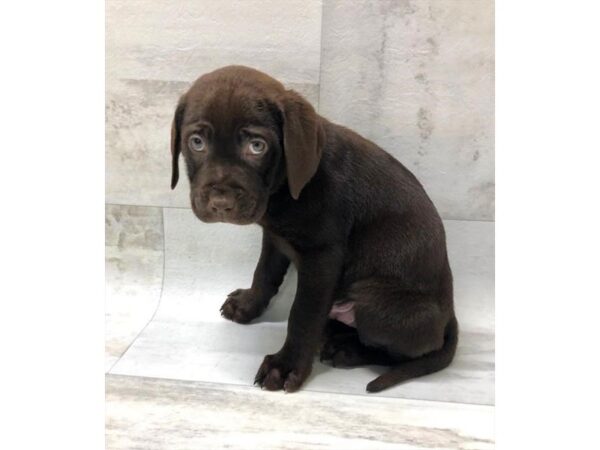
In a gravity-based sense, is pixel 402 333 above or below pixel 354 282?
below

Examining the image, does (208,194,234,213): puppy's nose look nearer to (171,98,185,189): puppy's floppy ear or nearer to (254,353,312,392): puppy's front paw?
(171,98,185,189): puppy's floppy ear

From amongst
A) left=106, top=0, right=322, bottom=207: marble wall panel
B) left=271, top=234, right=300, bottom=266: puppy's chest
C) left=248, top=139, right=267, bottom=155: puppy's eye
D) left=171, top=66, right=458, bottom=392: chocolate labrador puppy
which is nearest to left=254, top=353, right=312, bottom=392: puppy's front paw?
left=171, top=66, right=458, bottom=392: chocolate labrador puppy

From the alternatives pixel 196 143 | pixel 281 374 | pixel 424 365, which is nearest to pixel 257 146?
pixel 196 143

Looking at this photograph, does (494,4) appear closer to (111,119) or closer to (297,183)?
(297,183)

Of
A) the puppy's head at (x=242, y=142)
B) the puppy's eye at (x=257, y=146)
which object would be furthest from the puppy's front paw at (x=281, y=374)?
the puppy's eye at (x=257, y=146)

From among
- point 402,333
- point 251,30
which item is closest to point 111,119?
point 251,30

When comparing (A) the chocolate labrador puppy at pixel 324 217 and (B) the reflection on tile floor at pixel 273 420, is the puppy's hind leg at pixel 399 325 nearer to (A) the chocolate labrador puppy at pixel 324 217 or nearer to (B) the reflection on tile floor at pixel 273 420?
(A) the chocolate labrador puppy at pixel 324 217

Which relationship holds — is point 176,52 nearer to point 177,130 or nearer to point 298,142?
point 177,130

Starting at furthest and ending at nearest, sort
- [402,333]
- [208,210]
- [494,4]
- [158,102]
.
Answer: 1. [158,102]
2. [494,4]
3. [402,333]
4. [208,210]
